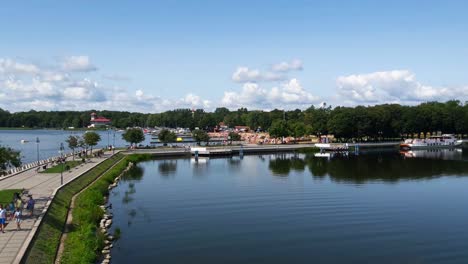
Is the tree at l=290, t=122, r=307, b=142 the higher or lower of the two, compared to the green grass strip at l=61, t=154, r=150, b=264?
higher

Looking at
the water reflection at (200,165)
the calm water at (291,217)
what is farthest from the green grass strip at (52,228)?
the water reflection at (200,165)

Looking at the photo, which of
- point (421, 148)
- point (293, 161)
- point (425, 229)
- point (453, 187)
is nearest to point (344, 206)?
point (425, 229)

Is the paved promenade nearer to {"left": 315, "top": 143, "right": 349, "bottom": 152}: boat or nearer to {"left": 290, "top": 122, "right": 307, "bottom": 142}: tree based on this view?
{"left": 315, "top": 143, "right": 349, "bottom": 152}: boat

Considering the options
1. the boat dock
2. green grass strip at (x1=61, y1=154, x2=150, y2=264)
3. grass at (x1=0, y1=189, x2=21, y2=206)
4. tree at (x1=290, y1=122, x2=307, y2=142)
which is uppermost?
tree at (x1=290, y1=122, x2=307, y2=142)

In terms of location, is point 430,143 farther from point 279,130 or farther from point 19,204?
point 19,204

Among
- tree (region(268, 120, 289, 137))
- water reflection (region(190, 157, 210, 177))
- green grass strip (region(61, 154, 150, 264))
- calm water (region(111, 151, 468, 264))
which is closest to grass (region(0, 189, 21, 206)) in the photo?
green grass strip (region(61, 154, 150, 264))

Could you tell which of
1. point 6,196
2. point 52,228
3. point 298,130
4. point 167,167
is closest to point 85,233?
point 52,228
